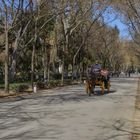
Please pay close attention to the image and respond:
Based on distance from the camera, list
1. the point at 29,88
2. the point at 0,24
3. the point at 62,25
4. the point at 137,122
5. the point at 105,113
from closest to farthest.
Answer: the point at 137,122, the point at 105,113, the point at 29,88, the point at 0,24, the point at 62,25

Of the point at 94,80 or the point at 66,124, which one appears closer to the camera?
the point at 66,124

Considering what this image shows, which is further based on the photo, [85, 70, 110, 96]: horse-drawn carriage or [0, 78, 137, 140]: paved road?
[85, 70, 110, 96]: horse-drawn carriage

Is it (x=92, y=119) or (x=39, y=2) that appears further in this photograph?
(x=39, y=2)

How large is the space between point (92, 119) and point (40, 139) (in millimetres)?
5548

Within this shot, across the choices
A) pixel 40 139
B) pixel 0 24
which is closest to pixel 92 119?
pixel 40 139

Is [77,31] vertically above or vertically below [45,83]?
above

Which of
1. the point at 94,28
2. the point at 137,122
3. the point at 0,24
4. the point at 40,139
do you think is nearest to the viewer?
the point at 40,139

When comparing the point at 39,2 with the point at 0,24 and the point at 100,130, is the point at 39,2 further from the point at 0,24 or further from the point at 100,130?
the point at 100,130

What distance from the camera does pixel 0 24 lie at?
1912 inches

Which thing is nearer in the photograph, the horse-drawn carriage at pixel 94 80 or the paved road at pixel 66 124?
the paved road at pixel 66 124

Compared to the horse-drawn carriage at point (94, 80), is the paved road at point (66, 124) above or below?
below

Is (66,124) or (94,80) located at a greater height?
(94,80)

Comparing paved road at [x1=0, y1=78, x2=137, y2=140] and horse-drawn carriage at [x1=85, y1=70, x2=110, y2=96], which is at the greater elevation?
horse-drawn carriage at [x1=85, y1=70, x2=110, y2=96]

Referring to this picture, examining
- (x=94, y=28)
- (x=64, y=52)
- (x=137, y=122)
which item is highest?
(x=94, y=28)
